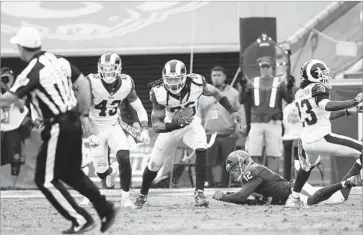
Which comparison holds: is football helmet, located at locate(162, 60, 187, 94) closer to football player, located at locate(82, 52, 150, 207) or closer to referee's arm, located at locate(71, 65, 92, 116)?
football player, located at locate(82, 52, 150, 207)

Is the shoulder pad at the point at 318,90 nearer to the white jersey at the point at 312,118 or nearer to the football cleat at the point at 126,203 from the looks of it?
the white jersey at the point at 312,118

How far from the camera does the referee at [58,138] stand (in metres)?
7.88

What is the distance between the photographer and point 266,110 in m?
14.2

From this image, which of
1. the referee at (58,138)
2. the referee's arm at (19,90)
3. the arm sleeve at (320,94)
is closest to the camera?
the referee's arm at (19,90)

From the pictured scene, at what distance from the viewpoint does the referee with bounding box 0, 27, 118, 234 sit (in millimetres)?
7879

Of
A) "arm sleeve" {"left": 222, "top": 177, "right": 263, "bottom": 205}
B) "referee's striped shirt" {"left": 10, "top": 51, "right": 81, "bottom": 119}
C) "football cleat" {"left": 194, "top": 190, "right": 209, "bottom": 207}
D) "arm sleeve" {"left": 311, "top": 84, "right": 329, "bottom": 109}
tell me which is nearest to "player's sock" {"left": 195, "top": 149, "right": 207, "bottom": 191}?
"football cleat" {"left": 194, "top": 190, "right": 209, "bottom": 207}

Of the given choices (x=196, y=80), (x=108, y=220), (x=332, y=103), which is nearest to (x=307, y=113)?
(x=332, y=103)

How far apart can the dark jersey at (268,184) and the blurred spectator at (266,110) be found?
2.99 meters

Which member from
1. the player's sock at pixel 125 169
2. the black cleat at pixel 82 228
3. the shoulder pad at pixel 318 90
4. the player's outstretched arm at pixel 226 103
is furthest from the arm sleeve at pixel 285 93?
the black cleat at pixel 82 228

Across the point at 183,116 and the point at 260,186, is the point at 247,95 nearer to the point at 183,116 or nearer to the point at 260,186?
the point at 183,116

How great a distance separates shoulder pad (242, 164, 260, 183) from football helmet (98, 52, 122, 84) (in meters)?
2.00

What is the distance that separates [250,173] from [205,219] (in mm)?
1843

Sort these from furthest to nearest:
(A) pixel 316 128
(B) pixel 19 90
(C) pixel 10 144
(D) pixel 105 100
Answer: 1. (C) pixel 10 144
2. (D) pixel 105 100
3. (A) pixel 316 128
4. (B) pixel 19 90

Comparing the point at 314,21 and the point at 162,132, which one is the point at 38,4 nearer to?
the point at 314,21
